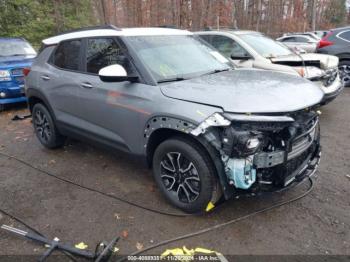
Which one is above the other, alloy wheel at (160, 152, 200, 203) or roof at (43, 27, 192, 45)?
roof at (43, 27, 192, 45)

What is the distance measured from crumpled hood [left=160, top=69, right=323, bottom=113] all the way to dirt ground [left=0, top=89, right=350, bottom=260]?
112 centimetres

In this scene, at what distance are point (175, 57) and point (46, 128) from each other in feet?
8.78

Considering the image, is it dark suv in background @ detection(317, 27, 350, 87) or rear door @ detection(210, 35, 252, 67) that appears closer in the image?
rear door @ detection(210, 35, 252, 67)

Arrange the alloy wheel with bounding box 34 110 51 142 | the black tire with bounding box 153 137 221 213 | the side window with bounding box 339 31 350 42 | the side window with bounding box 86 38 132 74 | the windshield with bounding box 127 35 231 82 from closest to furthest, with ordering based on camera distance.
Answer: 1. the black tire with bounding box 153 137 221 213
2. the windshield with bounding box 127 35 231 82
3. the side window with bounding box 86 38 132 74
4. the alloy wheel with bounding box 34 110 51 142
5. the side window with bounding box 339 31 350 42

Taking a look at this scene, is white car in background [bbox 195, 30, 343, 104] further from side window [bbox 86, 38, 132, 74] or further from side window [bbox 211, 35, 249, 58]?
side window [bbox 86, 38, 132, 74]

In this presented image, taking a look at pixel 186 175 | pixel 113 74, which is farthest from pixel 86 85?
pixel 186 175

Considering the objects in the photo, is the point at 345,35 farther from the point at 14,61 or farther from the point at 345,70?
the point at 14,61

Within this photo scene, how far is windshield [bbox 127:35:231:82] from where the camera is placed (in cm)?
355

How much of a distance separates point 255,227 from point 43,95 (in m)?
3.66

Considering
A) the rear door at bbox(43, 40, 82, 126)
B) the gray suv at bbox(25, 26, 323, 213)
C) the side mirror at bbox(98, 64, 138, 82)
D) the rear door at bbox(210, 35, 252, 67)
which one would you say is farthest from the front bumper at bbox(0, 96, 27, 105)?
the side mirror at bbox(98, 64, 138, 82)

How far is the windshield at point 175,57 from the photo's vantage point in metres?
3.55

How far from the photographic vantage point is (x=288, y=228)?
305cm

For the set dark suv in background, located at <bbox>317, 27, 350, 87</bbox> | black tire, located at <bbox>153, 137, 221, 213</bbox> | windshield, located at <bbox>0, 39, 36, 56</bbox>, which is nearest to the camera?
black tire, located at <bbox>153, 137, 221, 213</bbox>

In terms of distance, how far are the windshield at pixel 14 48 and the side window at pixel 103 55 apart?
570cm
